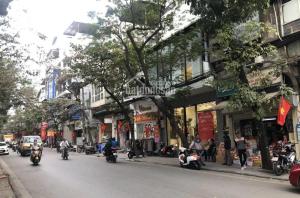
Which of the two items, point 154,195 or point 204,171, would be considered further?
point 204,171

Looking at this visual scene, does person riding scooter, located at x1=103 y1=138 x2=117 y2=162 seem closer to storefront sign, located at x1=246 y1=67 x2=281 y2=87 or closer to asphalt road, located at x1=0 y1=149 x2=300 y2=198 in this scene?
asphalt road, located at x1=0 y1=149 x2=300 y2=198

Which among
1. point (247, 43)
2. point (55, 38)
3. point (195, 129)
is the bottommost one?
point (195, 129)

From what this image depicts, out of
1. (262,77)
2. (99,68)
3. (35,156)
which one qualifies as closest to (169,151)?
(99,68)

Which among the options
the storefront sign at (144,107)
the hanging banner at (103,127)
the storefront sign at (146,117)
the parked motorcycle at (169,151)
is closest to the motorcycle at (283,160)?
the parked motorcycle at (169,151)

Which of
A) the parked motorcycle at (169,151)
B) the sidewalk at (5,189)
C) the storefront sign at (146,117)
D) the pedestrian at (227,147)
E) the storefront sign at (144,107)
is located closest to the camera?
the sidewalk at (5,189)

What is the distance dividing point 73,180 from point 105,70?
51.4 feet

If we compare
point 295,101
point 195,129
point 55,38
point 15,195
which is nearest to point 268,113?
point 295,101

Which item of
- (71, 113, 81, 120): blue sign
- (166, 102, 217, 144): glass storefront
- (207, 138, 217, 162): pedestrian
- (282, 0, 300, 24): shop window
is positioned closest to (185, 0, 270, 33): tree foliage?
(282, 0, 300, 24): shop window

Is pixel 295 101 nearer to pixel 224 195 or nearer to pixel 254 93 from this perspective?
pixel 254 93

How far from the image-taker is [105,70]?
30.7 m

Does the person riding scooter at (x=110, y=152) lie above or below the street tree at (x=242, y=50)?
below

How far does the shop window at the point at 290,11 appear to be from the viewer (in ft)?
61.9

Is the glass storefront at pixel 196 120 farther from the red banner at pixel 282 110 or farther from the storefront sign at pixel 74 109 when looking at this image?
the storefront sign at pixel 74 109

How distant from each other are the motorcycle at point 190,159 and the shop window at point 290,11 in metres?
7.71
